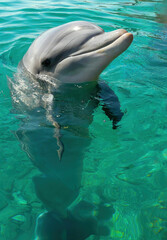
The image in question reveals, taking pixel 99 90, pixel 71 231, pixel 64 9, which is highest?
pixel 64 9

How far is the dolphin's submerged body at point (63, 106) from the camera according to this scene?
12.4 feet

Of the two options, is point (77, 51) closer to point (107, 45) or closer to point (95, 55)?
point (95, 55)

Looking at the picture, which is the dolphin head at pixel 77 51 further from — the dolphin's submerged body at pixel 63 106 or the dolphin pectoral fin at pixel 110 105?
the dolphin pectoral fin at pixel 110 105

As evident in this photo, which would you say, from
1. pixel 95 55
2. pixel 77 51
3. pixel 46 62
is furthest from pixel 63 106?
pixel 95 55

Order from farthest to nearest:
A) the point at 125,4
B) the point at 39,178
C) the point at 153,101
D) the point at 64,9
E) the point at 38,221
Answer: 1. the point at 125,4
2. the point at 64,9
3. the point at 153,101
4. the point at 39,178
5. the point at 38,221

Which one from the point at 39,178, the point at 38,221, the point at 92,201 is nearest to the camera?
the point at 38,221

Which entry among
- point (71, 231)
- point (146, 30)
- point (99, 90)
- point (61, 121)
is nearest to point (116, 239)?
point (71, 231)

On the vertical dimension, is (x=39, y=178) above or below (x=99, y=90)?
below

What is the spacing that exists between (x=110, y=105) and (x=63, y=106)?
3.02ft

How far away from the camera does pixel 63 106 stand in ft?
16.4

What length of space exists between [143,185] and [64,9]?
37.4ft

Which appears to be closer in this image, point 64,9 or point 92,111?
point 92,111

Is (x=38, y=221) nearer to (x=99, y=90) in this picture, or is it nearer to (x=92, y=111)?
(x=92, y=111)

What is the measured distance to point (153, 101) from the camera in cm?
571
